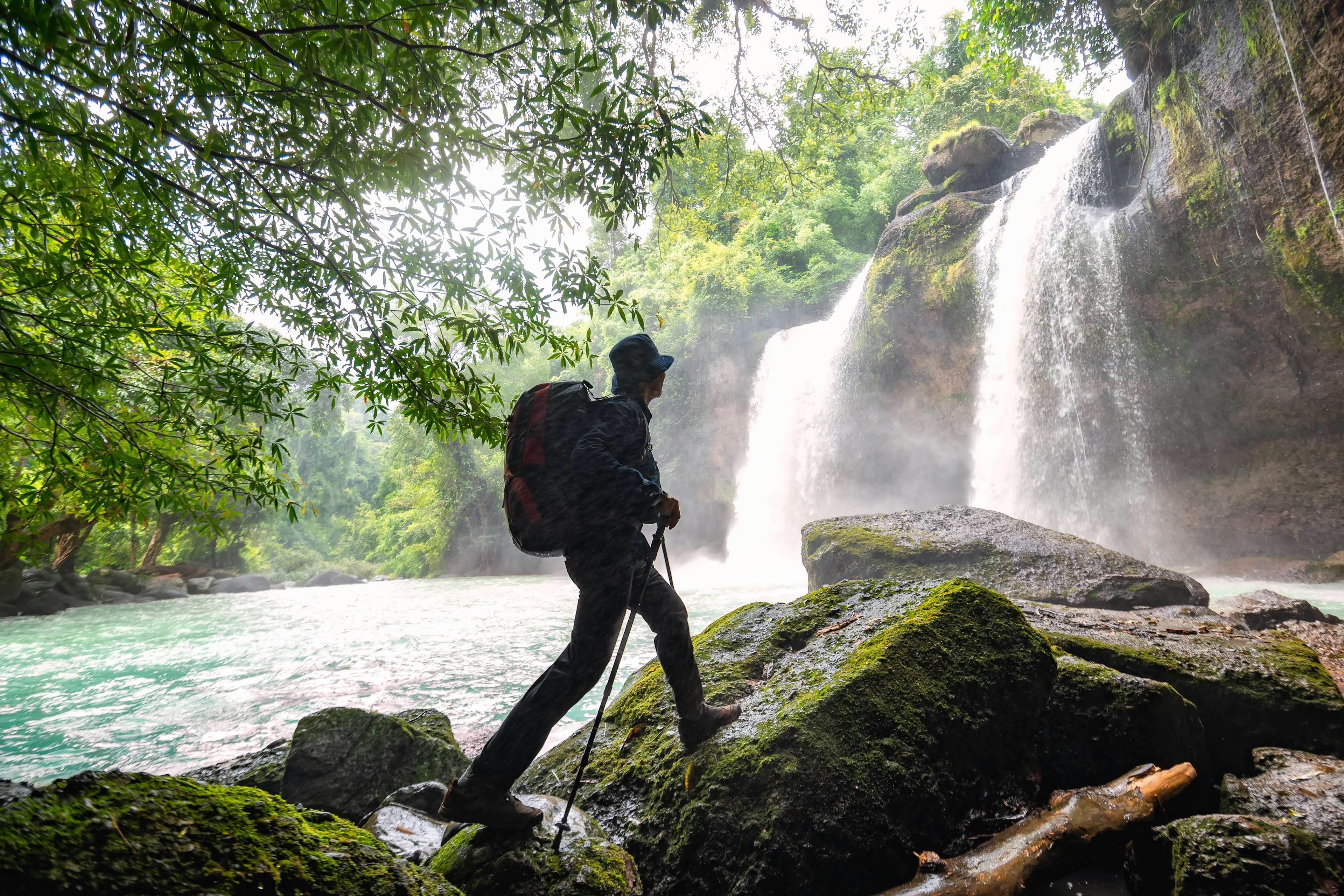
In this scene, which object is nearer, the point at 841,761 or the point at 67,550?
the point at 841,761

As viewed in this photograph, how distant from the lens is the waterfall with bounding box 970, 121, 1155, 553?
1288cm

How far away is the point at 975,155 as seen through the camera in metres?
18.1

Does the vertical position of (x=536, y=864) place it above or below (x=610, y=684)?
below

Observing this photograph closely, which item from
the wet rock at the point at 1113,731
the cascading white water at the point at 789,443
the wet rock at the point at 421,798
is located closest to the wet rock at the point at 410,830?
the wet rock at the point at 421,798

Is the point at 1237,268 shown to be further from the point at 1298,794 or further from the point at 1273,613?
the point at 1298,794

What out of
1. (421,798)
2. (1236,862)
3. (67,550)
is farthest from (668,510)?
(67,550)

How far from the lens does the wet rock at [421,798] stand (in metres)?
2.96

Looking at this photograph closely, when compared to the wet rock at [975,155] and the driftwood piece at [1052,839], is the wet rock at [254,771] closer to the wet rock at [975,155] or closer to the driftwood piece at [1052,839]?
the driftwood piece at [1052,839]

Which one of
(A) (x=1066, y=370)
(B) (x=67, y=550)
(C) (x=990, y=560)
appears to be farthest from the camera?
(B) (x=67, y=550)

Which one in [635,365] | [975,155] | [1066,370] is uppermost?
[975,155]

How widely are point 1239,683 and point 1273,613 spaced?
153 inches

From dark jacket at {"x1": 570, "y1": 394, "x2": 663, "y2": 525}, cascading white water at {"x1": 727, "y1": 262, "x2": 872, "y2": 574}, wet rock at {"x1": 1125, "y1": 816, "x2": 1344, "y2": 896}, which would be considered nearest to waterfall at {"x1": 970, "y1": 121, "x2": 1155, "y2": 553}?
cascading white water at {"x1": 727, "y1": 262, "x2": 872, "y2": 574}

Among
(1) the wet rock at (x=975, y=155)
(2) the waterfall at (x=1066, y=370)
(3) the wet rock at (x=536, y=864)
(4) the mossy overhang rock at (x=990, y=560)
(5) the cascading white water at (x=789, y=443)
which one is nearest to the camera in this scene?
(3) the wet rock at (x=536, y=864)

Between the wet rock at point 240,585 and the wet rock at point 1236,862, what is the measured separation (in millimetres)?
26839
